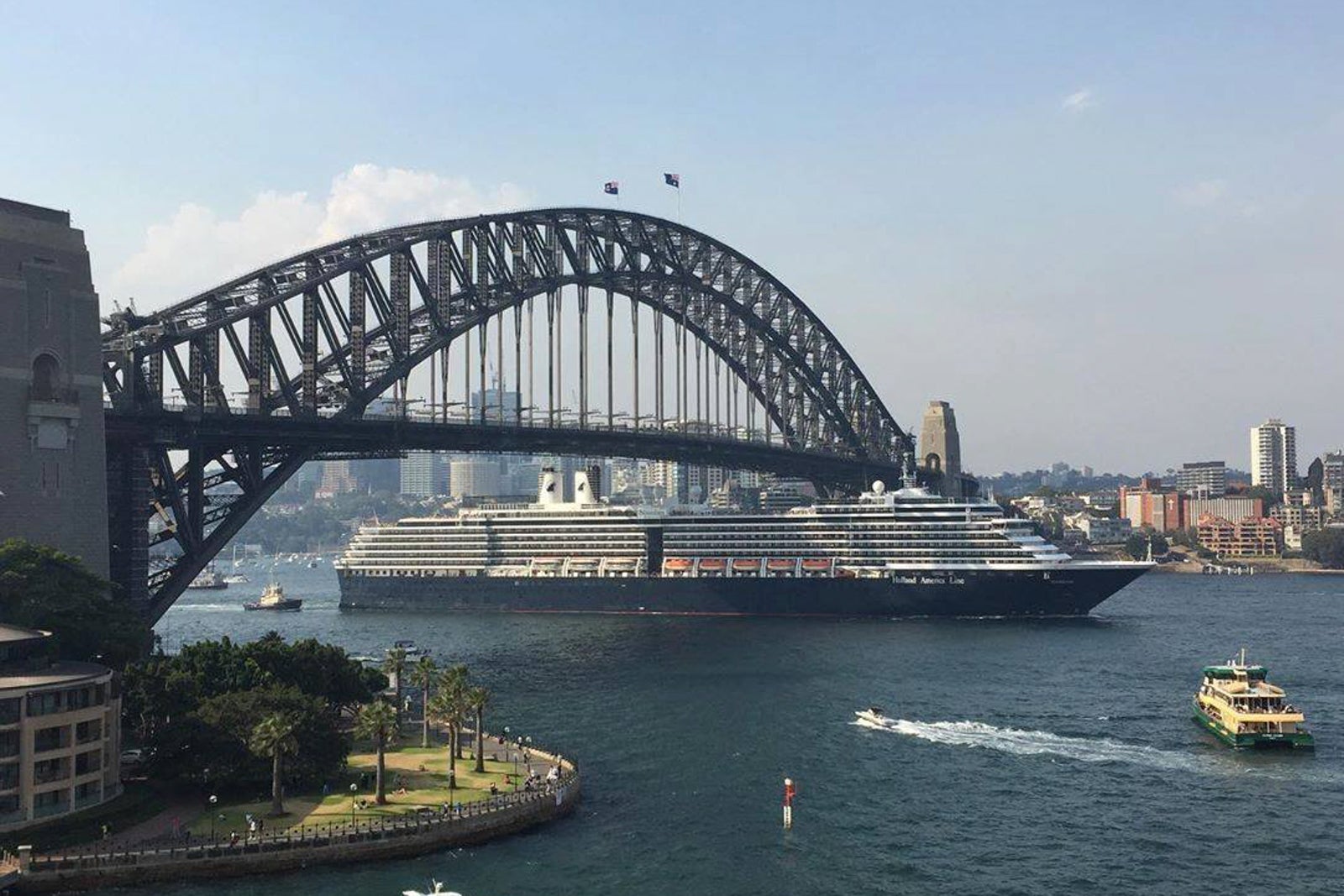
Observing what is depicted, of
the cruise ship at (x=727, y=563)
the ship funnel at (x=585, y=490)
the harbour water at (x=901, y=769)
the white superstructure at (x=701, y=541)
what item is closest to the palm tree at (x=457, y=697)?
the harbour water at (x=901, y=769)

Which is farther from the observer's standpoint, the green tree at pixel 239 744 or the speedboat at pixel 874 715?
the speedboat at pixel 874 715

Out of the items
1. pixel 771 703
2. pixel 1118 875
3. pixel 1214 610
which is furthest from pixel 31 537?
pixel 1214 610

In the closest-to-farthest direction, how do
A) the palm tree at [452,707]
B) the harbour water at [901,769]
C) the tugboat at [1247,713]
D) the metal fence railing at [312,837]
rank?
the metal fence railing at [312,837]
the harbour water at [901,769]
the palm tree at [452,707]
the tugboat at [1247,713]

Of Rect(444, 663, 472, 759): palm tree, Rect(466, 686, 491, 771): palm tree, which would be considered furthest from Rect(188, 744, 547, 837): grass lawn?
Rect(444, 663, 472, 759): palm tree

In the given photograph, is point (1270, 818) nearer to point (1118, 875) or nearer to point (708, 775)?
point (1118, 875)

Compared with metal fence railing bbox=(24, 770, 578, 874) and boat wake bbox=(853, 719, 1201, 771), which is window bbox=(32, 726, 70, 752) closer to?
metal fence railing bbox=(24, 770, 578, 874)

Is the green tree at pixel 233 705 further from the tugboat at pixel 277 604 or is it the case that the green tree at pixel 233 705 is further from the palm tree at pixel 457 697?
the tugboat at pixel 277 604

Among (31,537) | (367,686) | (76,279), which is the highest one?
(76,279)
